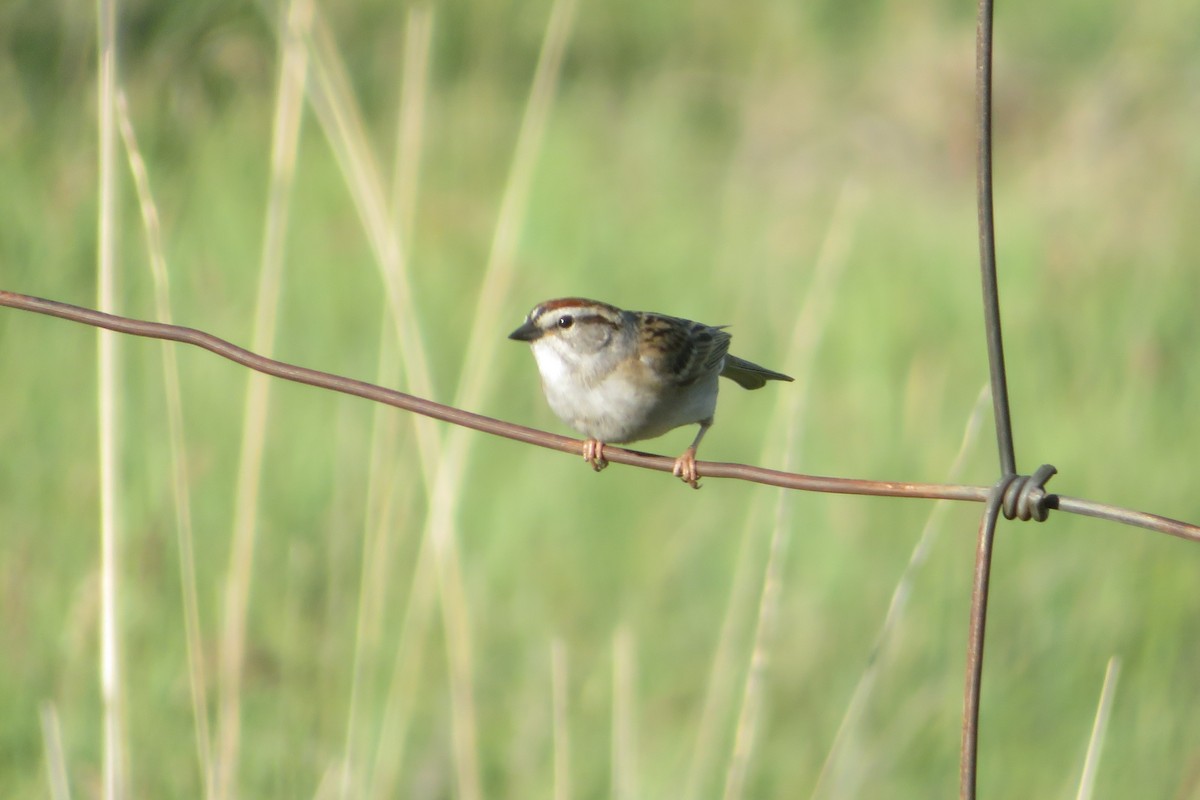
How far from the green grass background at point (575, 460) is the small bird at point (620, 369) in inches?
11.1

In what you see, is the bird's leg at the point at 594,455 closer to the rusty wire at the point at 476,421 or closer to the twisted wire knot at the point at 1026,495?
the rusty wire at the point at 476,421

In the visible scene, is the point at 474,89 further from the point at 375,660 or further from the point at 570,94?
the point at 375,660

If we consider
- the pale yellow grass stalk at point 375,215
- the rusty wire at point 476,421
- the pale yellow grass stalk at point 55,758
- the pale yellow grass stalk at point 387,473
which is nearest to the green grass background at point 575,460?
the pale yellow grass stalk at point 387,473

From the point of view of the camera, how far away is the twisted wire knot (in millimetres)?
1519

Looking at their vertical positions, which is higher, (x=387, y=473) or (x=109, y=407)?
(x=109, y=407)

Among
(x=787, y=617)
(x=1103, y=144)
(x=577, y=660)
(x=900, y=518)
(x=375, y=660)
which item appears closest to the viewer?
(x=375, y=660)

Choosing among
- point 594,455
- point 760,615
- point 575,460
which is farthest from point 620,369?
point 575,460

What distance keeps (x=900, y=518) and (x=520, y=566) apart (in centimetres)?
140

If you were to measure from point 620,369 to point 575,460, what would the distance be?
171cm

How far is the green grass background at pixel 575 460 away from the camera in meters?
3.50

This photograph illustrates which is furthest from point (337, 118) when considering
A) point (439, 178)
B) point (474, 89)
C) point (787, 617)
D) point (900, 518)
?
point (474, 89)

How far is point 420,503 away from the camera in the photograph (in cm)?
433

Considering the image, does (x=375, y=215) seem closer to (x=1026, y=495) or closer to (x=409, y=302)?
(x=409, y=302)

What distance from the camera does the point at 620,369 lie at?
3.04 metres
